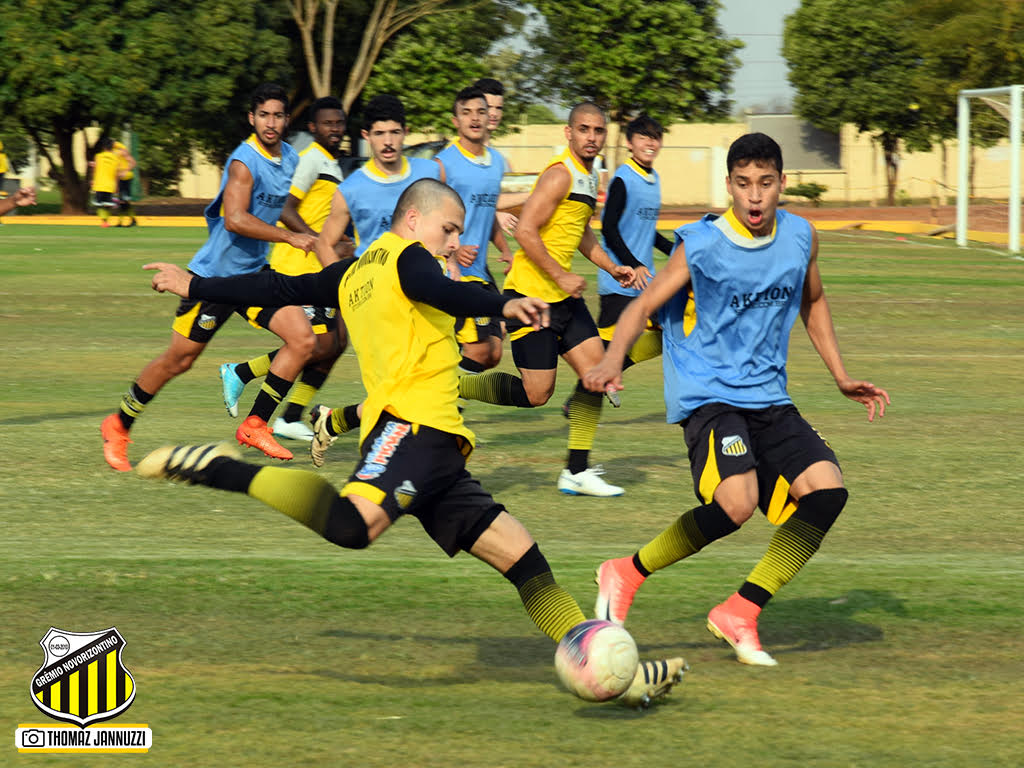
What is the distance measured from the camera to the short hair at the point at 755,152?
5.35 meters

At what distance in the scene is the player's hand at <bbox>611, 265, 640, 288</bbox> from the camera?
8.77 metres

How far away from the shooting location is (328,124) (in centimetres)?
981

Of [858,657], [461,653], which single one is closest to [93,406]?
[461,653]

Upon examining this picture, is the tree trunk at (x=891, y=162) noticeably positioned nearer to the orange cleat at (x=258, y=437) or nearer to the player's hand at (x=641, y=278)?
the player's hand at (x=641, y=278)

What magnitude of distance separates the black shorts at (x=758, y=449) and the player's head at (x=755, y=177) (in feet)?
2.37

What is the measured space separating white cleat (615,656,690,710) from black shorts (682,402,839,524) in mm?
871

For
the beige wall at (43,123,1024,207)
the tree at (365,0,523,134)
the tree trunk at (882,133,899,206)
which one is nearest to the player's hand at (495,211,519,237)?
the tree at (365,0,523,134)

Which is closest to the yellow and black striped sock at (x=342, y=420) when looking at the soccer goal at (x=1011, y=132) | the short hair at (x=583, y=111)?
the short hair at (x=583, y=111)

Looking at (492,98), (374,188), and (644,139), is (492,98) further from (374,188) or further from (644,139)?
(374,188)

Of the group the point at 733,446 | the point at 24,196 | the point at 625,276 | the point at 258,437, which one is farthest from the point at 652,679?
the point at 24,196

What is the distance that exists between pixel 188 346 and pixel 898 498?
433 cm

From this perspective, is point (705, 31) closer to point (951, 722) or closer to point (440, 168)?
point (440, 168)

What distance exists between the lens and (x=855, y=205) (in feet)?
216

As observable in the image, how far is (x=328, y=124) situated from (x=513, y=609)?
4.92 metres
